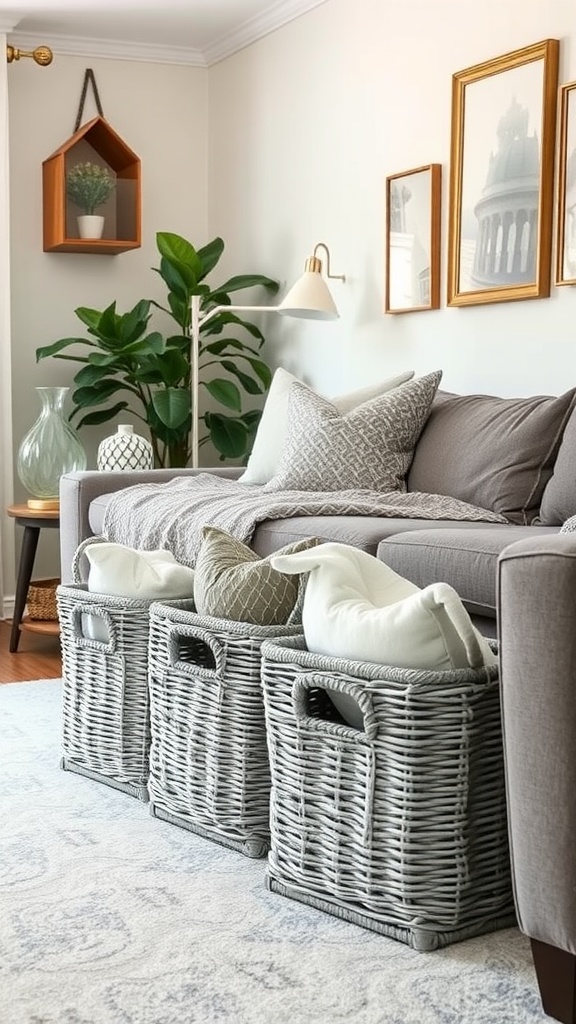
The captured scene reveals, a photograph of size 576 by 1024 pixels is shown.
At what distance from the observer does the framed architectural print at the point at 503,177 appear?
3.41m

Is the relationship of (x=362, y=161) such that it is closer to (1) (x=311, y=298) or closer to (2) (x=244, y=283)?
(1) (x=311, y=298)

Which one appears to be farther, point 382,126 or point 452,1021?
point 382,126

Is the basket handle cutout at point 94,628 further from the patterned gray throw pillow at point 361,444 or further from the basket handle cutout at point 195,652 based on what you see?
the patterned gray throw pillow at point 361,444

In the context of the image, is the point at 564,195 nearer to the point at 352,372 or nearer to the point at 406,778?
the point at 352,372

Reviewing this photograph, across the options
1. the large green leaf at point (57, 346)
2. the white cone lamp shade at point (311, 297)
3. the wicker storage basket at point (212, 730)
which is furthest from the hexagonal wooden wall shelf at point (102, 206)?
the wicker storage basket at point (212, 730)

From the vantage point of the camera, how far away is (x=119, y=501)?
3.58 meters

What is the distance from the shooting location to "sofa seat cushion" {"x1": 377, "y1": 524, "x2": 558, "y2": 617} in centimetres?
236

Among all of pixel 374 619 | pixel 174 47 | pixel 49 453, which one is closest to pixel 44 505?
pixel 49 453

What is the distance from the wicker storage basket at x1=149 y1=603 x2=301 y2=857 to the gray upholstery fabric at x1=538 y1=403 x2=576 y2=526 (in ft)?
3.25

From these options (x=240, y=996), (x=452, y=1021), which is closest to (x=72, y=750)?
(x=240, y=996)

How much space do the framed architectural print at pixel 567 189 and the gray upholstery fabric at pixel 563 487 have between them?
54 centimetres

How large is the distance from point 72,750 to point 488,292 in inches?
71.1

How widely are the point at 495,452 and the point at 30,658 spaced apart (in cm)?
182

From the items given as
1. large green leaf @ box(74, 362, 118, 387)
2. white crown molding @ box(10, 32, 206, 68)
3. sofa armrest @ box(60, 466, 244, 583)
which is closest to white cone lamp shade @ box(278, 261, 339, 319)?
sofa armrest @ box(60, 466, 244, 583)
